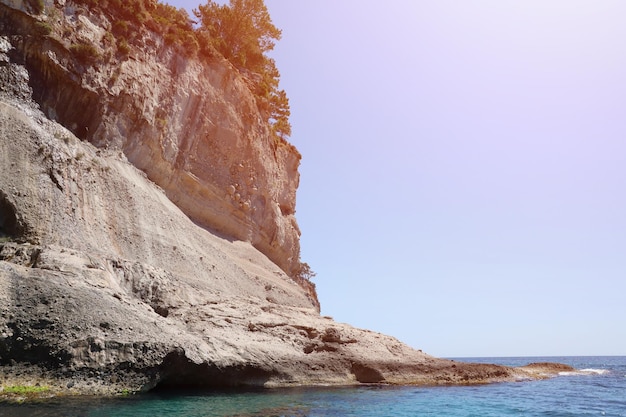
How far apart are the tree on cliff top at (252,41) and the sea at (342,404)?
2991 cm

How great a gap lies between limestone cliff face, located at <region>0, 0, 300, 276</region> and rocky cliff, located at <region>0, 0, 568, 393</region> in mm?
109

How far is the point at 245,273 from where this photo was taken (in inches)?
1275

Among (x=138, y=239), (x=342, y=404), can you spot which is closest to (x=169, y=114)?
(x=138, y=239)

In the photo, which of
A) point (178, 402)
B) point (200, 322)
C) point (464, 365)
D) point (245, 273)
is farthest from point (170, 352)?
point (464, 365)

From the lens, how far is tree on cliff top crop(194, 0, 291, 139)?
4506cm

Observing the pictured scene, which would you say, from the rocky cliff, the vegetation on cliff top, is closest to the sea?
the rocky cliff

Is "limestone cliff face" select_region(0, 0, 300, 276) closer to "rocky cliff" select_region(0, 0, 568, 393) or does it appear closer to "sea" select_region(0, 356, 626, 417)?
"rocky cliff" select_region(0, 0, 568, 393)

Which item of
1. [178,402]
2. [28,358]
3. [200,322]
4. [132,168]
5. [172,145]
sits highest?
[172,145]

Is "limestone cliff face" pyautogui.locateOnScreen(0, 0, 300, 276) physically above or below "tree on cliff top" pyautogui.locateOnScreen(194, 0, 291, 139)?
below

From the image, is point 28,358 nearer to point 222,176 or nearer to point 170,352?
point 170,352

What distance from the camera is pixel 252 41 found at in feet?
156

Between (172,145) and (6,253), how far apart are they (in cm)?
1573

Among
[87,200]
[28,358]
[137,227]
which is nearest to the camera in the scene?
[28,358]

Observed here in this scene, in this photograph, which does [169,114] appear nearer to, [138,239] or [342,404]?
[138,239]
